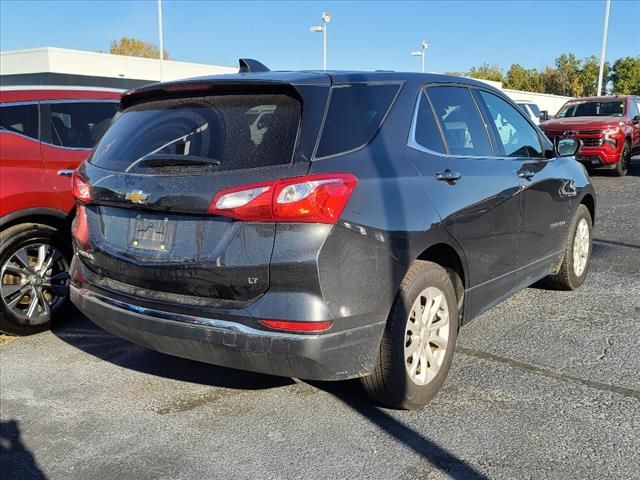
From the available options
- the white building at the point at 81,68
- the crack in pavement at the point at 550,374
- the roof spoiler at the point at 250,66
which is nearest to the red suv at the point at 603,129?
the crack in pavement at the point at 550,374

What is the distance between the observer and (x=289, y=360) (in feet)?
9.48

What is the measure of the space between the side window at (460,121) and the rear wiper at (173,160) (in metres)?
1.48

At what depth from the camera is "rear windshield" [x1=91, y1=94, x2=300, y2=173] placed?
9.79 ft

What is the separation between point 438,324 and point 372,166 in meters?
1.05

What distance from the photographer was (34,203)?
486 cm

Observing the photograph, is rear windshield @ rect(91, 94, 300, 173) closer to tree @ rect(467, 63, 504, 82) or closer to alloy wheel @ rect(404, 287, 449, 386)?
alloy wheel @ rect(404, 287, 449, 386)

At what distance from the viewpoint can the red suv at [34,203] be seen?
4.76 m

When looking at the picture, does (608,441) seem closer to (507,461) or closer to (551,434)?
(551,434)

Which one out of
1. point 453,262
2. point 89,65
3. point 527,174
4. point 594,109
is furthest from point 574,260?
point 89,65

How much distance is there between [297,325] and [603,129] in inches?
512

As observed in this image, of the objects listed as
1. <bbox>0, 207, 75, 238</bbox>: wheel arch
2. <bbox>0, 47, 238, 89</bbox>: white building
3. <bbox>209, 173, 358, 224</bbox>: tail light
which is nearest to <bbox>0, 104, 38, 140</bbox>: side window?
<bbox>0, 207, 75, 238</bbox>: wheel arch

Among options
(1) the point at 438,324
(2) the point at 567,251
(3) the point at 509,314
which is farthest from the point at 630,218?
(1) the point at 438,324

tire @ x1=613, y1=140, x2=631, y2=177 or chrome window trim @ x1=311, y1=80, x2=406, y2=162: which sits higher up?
chrome window trim @ x1=311, y1=80, x2=406, y2=162

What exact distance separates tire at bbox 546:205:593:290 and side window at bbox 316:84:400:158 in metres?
2.74
